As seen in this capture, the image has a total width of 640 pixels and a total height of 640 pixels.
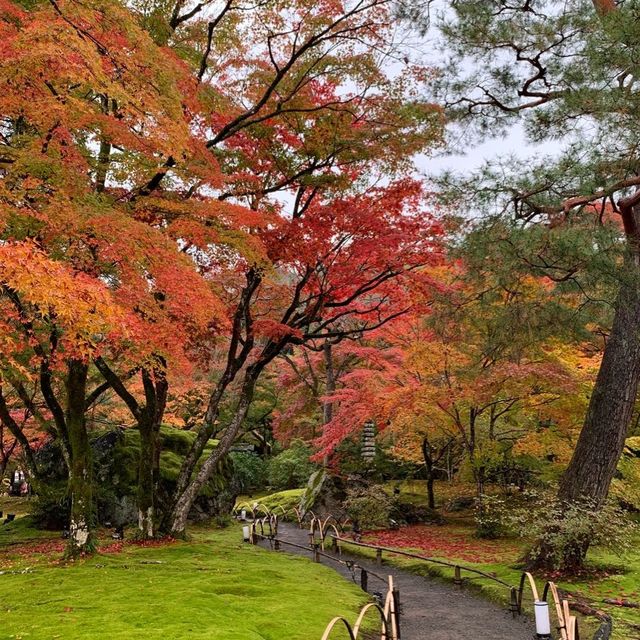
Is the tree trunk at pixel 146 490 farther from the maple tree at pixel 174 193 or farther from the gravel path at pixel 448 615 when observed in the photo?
the gravel path at pixel 448 615

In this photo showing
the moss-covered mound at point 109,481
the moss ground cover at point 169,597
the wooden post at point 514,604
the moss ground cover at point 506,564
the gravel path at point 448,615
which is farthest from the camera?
the moss-covered mound at point 109,481

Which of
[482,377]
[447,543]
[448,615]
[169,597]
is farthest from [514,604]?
[447,543]

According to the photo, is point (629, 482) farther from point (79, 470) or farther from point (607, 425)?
point (79, 470)

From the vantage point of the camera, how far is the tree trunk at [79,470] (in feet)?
28.0

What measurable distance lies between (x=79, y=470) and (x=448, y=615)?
612cm

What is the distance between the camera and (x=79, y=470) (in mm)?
8711

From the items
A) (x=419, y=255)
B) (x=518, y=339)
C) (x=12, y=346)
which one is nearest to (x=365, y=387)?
(x=419, y=255)

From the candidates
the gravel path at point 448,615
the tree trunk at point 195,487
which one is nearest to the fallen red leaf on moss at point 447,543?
the gravel path at point 448,615

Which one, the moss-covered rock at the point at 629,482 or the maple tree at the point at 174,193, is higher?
the maple tree at the point at 174,193

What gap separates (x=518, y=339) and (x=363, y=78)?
17.1 feet

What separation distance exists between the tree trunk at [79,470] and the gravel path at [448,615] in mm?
4641

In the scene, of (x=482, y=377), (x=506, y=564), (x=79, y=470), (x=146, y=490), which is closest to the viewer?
(x=79, y=470)

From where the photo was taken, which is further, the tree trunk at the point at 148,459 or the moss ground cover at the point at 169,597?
the tree trunk at the point at 148,459

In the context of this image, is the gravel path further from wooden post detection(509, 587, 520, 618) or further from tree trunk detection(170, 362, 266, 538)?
tree trunk detection(170, 362, 266, 538)
